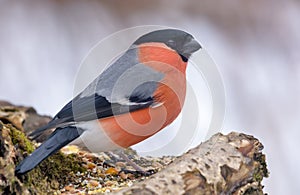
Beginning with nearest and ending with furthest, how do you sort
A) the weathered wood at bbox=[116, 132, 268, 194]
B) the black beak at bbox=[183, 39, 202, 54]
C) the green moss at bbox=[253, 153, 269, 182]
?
1. the weathered wood at bbox=[116, 132, 268, 194]
2. the green moss at bbox=[253, 153, 269, 182]
3. the black beak at bbox=[183, 39, 202, 54]

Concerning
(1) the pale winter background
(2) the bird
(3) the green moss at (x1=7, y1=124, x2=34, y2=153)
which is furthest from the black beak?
(1) the pale winter background

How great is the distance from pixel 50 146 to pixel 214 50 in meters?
1.43

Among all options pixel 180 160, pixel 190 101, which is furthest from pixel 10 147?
pixel 190 101

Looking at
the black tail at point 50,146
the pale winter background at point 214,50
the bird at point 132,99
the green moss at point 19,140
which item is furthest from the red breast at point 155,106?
the pale winter background at point 214,50

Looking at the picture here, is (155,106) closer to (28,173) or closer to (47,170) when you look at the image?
(47,170)

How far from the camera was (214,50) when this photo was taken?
2879 mm

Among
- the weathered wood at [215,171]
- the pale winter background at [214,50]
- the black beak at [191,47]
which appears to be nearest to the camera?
the weathered wood at [215,171]

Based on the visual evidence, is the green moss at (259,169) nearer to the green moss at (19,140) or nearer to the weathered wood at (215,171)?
the weathered wood at (215,171)

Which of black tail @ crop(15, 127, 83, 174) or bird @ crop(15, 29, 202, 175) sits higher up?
bird @ crop(15, 29, 202, 175)

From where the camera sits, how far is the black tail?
144 centimetres

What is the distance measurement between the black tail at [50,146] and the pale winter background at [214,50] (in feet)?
3.80

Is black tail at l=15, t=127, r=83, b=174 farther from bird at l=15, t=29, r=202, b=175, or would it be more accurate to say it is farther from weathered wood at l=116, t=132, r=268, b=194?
weathered wood at l=116, t=132, r=268, b=194

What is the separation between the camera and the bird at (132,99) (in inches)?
68.2

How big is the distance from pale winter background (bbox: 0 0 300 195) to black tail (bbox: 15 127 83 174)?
116 cm
